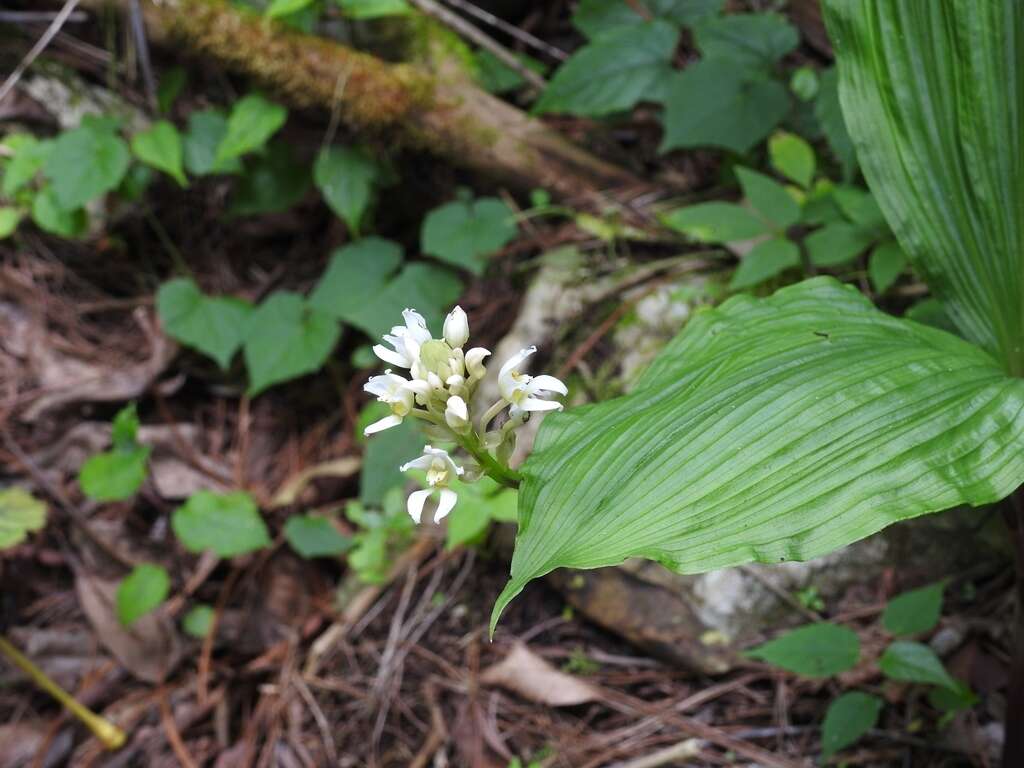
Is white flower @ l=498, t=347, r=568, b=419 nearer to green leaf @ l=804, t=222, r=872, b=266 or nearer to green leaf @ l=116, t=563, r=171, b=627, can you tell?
green leaf @ l=804, t=222, r=872, b=266

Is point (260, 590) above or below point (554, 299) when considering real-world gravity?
below

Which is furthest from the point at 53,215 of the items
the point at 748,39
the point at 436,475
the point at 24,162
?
the point at 436,475

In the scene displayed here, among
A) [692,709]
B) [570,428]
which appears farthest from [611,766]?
[570,428]

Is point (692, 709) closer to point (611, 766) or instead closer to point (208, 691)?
point (611, 766)

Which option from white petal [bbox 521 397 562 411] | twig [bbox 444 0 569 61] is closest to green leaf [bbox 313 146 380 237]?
twig [bbox 444 0 569 61]

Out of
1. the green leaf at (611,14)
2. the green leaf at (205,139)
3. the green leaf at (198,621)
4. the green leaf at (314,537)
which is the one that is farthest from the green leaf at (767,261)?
the green leaf at (198,621)

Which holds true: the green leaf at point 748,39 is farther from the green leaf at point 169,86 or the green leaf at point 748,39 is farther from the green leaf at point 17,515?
the green leaf at point 17,515

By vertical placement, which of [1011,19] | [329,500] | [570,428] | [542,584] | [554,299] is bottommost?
[329,500]
